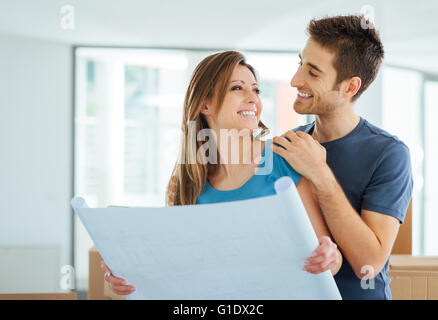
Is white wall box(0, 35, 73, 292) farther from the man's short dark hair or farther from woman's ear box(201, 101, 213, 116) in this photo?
the man's short dark hair

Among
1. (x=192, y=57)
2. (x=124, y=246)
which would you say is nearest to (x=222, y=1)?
(x=192, y=57)

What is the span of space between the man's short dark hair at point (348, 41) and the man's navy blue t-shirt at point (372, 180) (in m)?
0.19

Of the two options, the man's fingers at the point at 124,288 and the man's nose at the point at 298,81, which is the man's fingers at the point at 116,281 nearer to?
the man's fingers at the point at 124,288

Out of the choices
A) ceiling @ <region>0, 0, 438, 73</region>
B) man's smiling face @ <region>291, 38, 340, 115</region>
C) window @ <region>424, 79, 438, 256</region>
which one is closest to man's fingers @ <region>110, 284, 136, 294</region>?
man's smiling face @ <region>291, 38, 340, 115</region>

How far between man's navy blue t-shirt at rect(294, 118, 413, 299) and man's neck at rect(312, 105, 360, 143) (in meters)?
0.05

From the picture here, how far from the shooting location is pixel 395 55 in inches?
171

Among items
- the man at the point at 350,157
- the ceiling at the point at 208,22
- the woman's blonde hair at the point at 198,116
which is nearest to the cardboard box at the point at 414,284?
the man at the point at 350,157

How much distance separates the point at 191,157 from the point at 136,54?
129 inches

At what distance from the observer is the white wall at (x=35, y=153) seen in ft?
13.2

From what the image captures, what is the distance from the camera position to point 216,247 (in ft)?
2.28

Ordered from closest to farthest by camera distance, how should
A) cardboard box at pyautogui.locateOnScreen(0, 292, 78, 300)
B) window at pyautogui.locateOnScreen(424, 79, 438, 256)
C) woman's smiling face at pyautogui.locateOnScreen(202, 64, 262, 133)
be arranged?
woman's smiling face at pyautogui.locateOnScreen(202, 64, 262, 133) → cardboard box at pyautogui.locateOnScreen(0, 292, 78, 300) → window at pyautogui.locateOnScreen(424, 79, 438, 256)

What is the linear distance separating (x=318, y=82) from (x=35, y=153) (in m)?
3.60

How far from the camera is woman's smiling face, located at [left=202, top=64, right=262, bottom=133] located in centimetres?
110
